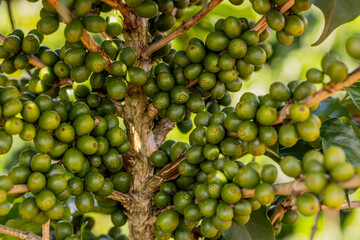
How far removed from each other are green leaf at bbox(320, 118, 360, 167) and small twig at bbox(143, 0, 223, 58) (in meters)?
0.49

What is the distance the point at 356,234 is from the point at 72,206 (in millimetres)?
1386

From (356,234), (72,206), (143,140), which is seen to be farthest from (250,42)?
(356,234)

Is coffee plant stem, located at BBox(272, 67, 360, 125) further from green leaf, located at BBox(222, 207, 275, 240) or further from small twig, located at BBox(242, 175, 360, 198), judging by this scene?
green leaf, located at BBox(222, 207, 275, 240)

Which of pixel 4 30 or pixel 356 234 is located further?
pixel 4 30

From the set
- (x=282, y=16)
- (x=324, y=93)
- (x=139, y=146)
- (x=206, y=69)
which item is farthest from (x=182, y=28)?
(x=324, y=93)

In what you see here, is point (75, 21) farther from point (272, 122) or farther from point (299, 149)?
point (299, 149)

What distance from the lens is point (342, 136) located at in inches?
48.8

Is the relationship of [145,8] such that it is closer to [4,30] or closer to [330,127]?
[330,127]

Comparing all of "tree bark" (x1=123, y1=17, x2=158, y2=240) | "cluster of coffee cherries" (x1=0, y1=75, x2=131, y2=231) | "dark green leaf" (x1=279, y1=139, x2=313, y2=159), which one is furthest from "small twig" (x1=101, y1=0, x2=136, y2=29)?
"dark green leaf" (x1=279, y1=139, x2=313, y2=159)

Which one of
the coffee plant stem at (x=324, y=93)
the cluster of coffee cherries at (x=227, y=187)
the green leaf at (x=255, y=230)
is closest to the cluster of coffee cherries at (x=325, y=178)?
the cluster of coffee cherries at (x=227, y=187)

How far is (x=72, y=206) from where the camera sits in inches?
68.8

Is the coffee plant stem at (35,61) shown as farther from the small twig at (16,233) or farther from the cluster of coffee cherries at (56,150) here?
the small twig at (16,233)

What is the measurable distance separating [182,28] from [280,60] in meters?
1.51

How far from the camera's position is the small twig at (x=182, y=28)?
3.98 ft
